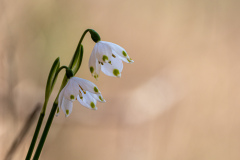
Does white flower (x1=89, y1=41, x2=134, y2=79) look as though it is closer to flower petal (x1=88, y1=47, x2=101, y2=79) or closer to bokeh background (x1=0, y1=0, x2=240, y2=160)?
flower petal (x1=88, y1=47, x2=101, y2=79)

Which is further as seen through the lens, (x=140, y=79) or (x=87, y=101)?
(x=140, y=79)

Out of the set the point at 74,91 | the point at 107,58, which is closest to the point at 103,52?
the point at 107,58

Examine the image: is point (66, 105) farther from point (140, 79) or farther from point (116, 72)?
point (140, 79)

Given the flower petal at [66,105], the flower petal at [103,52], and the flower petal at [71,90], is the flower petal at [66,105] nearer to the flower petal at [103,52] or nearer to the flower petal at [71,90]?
the flower petal at [71,90]

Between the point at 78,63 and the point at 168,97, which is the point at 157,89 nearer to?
the point at 168,97

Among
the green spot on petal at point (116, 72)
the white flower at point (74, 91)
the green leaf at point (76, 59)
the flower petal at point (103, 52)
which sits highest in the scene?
the green leaf at point (76, 59)

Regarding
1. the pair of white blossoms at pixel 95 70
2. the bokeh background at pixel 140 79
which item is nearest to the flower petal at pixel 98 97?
the pair of white blossoms at pixel 95 70

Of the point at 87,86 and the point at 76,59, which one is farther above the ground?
the point at 76,59

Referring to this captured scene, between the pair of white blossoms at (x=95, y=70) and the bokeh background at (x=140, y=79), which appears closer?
the pair of white blossoms at (x=95, y=70)
